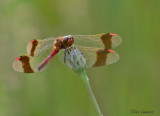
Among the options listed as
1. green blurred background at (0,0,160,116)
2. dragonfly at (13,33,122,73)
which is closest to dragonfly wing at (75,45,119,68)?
dragonfly at (13,33,122,73)

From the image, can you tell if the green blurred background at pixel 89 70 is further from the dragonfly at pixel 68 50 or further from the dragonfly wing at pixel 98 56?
the dragonfly wing at pixel 98 56

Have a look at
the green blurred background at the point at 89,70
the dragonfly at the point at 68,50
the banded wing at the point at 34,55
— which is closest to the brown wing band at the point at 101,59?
the dragonfly at the point at 68,50

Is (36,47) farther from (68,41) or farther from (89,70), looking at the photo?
(89,70)

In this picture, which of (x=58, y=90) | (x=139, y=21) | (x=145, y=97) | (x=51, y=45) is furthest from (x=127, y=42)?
(x=51, y=45)

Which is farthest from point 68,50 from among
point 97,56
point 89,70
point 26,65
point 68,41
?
point 89,70

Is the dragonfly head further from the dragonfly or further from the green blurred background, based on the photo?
the green blurred background

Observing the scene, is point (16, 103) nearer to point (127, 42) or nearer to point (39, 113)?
point (39, 113)
